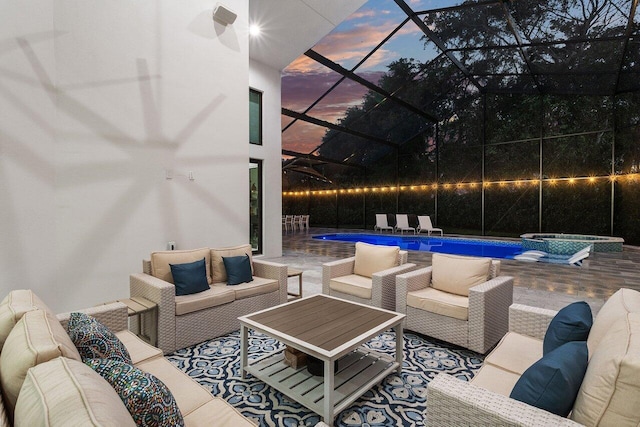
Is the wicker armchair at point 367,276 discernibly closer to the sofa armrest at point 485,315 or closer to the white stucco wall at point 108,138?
the sofa armrest at point 485,315

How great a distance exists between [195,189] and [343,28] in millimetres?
5745

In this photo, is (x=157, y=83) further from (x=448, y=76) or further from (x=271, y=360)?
(x=448, y=76)

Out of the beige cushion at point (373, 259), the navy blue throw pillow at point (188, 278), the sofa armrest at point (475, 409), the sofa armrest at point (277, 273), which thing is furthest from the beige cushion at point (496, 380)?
the navy blue throw pillow at point (188, 278)

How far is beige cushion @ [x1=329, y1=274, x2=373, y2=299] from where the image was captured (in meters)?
3.78

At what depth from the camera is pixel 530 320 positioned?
2330mm

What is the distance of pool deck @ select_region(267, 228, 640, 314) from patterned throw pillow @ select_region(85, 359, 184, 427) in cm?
380

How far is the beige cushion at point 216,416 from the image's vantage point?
4.70ft

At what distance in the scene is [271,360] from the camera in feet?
8.89

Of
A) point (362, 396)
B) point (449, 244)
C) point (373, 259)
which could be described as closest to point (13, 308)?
point (362, 396)

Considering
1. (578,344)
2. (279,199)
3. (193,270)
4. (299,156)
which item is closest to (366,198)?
(299,156)

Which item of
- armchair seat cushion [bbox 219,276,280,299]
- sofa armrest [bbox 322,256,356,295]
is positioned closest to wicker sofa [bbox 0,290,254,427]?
armchair seat cushion [bbox 219,276,280,299]

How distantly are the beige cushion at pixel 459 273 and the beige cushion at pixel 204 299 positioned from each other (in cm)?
226

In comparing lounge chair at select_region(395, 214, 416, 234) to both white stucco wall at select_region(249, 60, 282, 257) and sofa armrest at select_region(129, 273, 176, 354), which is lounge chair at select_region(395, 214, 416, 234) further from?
sofa armrest at select_region(129, 273, 176, 354)

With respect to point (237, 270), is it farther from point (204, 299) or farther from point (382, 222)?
point (382, 222)
